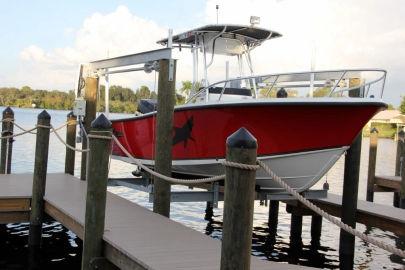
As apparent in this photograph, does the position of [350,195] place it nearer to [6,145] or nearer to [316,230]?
[316,230]

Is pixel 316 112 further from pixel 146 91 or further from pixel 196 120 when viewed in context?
pixel 146 91

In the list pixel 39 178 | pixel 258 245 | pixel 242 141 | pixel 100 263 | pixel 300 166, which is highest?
pixel 242 141

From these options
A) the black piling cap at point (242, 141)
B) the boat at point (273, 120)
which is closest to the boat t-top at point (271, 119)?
the boat at point (273, 120)

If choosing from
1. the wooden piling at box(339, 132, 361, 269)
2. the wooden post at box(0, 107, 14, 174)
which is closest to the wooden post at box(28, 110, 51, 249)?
the wooden post at box(0, 107, 14, 174)

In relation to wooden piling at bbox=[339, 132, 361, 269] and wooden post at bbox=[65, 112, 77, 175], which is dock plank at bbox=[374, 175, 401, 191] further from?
wooden post at bbox=[65, 112, 77, 175]

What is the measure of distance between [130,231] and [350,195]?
3949 millimetres

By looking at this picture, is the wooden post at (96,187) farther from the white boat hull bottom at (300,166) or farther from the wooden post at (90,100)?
the wooden post at (90,100)

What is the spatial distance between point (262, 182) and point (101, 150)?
12.6 feet

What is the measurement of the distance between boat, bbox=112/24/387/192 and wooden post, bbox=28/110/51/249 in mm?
2131

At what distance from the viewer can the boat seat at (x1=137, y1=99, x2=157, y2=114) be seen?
33.4ft

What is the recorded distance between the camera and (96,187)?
17.9 feet

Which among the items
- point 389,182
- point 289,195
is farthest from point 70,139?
point 389,182

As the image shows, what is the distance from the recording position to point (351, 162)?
333 inches

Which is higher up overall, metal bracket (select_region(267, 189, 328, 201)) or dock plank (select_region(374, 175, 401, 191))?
metal bracket (select_region(267, 189, 328, 201))
